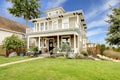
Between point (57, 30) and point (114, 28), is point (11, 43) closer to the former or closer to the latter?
point (57, 30)

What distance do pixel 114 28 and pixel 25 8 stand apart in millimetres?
21077

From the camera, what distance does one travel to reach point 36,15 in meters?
31.8

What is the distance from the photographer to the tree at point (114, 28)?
23.5 meters

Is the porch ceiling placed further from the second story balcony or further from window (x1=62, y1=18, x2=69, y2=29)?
window (x1=62, y1=18, x2=69, y2=29)

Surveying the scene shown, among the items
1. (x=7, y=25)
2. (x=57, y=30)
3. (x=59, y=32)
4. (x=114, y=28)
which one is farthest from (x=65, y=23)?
(x=7, y=25)

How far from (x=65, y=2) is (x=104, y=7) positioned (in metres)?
9.09

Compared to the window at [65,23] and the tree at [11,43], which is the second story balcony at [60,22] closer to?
the window at [65,23]

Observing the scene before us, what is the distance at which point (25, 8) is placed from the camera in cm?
3033

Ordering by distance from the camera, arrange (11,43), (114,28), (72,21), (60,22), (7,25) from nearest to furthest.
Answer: (11,43), (72,21), (60,22), (114,28), (7,25)

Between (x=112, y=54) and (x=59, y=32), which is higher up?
(x=59, y=32)

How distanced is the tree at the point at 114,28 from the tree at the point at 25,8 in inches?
692

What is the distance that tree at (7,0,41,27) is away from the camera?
2961cm

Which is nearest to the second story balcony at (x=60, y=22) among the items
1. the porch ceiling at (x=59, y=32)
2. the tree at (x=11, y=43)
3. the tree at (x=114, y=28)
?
the porch ceiling at (x=59, y=32)

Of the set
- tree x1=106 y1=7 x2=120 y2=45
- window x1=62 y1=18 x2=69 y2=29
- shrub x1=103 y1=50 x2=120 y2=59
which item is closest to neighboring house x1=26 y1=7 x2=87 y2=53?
window x1=62 y1=18 x2=69 y2=29
